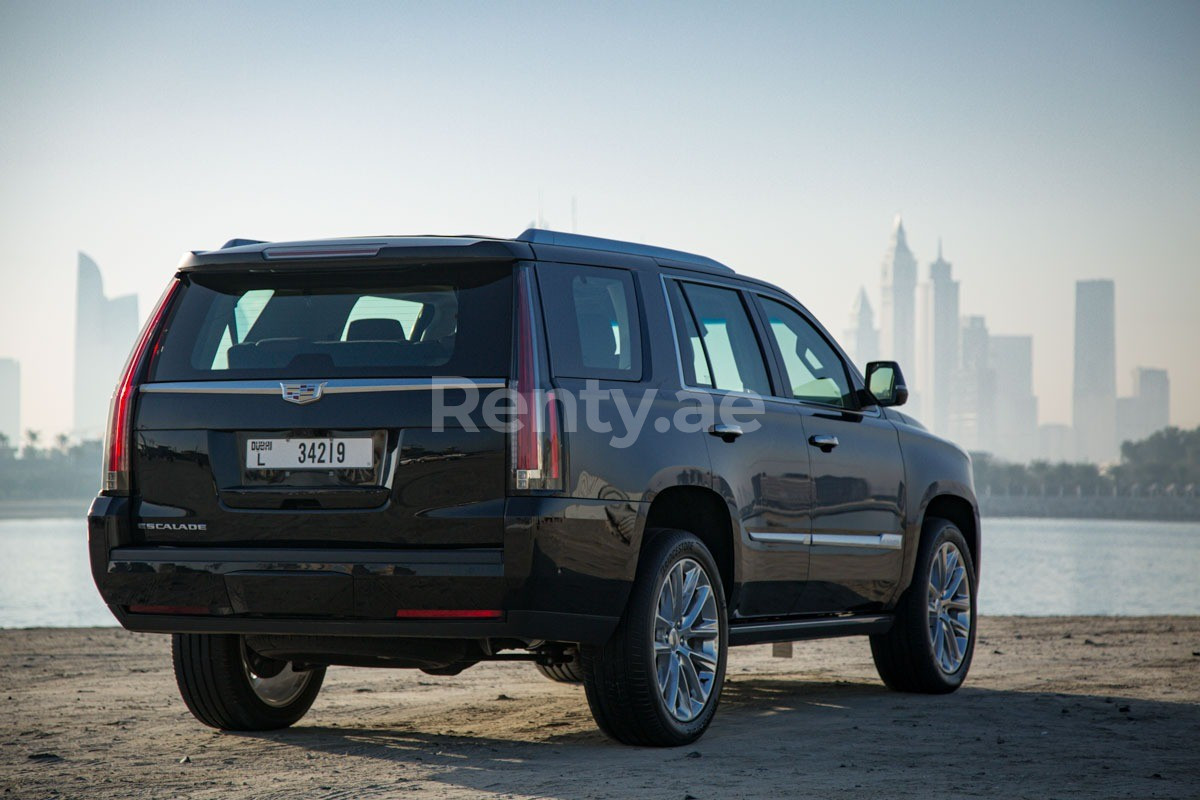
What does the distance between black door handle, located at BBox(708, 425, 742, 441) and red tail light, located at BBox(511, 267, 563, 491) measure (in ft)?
3.63

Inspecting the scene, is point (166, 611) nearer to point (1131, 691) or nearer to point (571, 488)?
point (571, 488)

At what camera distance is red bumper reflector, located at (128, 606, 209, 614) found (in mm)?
5941

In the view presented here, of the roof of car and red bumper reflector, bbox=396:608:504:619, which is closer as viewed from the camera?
red bumper reflector, bbox=396:608:504:619

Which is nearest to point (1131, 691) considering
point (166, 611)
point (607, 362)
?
point (607, 362)

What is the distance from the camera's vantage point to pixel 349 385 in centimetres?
579

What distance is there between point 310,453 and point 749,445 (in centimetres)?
203

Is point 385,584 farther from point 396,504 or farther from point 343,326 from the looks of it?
point 343,326

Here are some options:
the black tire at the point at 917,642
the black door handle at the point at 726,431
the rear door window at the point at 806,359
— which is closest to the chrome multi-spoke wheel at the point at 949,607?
the black tire at the point at 917,642

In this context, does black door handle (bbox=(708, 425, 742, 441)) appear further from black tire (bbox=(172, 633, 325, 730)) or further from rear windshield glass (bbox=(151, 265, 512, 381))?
black tire (bbox=(172, 633, 325, 730))

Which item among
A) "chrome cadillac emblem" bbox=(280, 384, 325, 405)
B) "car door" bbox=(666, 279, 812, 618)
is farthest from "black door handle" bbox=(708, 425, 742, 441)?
"chrome cadillac emblem" bbox=(280, 384, 325, 405)

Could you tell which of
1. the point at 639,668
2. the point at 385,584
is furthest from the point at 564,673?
the point at 385,584

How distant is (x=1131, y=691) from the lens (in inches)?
348

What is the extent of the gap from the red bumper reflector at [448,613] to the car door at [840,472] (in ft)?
7.40

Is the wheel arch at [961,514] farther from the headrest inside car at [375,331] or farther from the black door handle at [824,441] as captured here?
the headrest inside car at [375,331]
